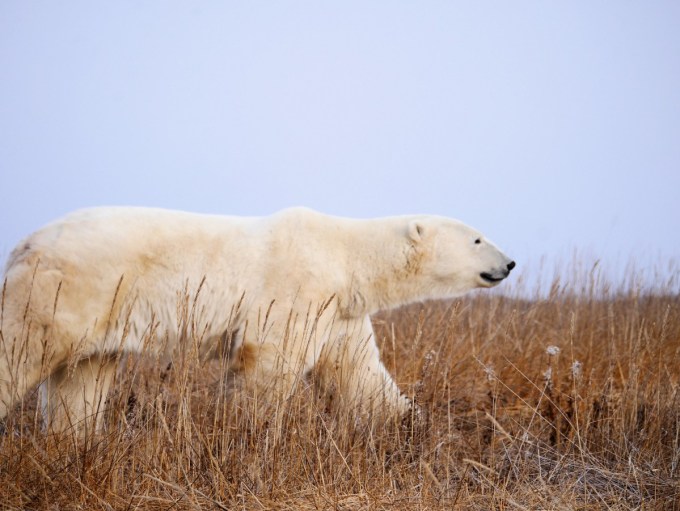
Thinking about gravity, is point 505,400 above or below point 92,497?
below

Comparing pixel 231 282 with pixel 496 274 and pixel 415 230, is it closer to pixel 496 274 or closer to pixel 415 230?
pixel 415 230

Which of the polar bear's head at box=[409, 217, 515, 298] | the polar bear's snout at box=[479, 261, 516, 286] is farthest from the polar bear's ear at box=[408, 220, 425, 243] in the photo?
the polar bear's snout at box=[479, 261, 516, 286]

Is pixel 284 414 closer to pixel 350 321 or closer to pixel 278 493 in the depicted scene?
pixel 278 493

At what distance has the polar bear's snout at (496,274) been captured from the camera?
4465 millimetres

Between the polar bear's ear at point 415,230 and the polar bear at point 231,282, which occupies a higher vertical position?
the polar bear's ear at point 415,230

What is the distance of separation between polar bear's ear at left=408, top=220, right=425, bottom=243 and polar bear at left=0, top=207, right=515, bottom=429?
0.02 m

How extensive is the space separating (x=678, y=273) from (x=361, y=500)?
19.8ft

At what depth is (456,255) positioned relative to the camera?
14.8 ft

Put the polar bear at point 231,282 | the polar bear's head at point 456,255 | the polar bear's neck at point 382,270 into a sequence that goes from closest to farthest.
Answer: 1. the polar bear at point 231,282
2. the polar bear's neck at point 382,270
3. the polar bear's head at point 456,255

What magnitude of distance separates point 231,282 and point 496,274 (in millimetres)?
1918

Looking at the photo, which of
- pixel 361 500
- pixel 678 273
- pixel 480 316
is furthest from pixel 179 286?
pixel 678 273

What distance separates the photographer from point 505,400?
4945mm

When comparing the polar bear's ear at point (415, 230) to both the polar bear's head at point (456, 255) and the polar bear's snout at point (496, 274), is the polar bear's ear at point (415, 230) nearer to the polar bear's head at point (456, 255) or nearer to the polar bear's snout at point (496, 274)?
the polar bear's head at point (456, 255)

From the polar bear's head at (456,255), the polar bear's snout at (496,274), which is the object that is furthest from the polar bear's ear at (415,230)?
the polar bear's snout at (496,274)
